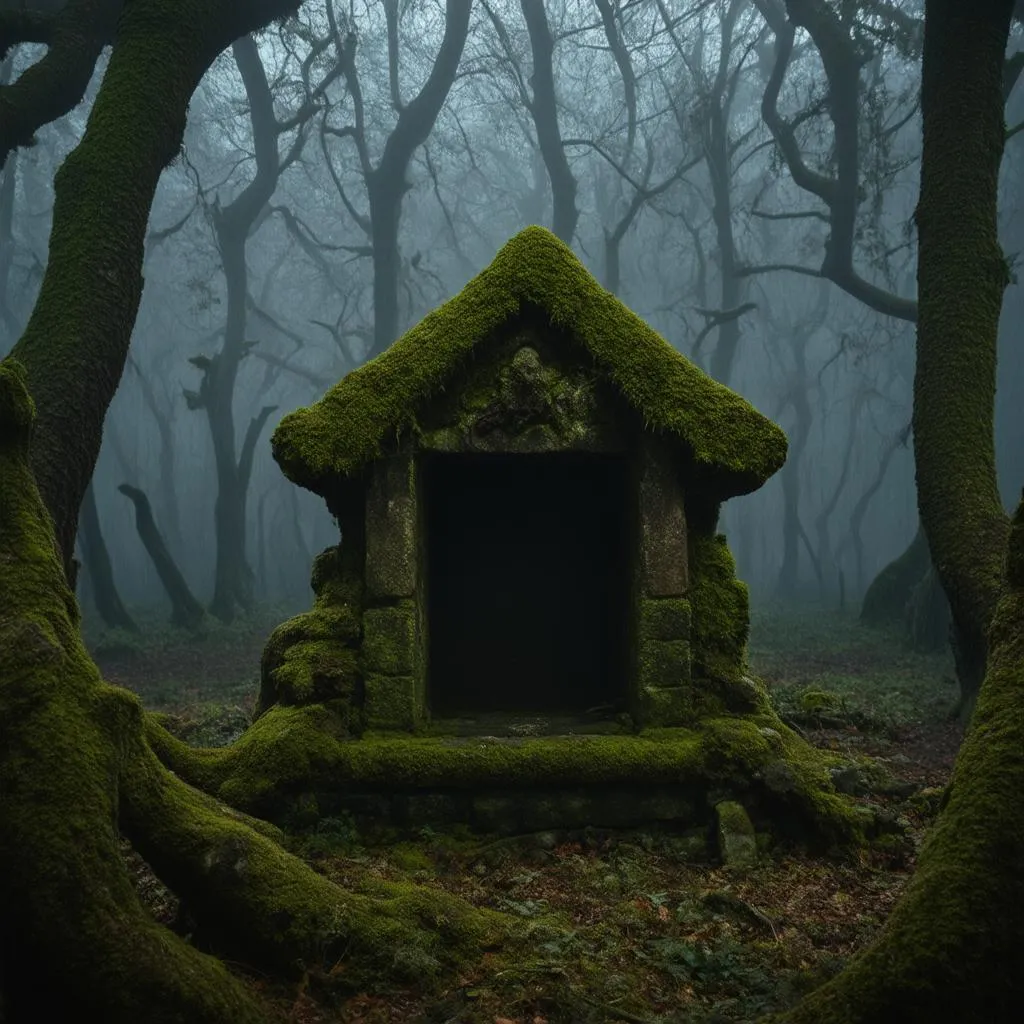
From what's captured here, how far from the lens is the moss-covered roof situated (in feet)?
19.2

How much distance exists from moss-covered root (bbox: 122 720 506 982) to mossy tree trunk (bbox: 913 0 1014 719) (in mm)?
5234

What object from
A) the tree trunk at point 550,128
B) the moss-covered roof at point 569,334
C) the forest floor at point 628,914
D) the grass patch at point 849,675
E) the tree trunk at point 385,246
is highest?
the tree trunk at point 550,128

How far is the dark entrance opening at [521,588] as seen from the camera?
7.81 meters

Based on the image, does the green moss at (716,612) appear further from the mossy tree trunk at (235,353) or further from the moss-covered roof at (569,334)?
the mossy tree trunk at (235,353)

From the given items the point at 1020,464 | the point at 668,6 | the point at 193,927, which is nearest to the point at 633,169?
the point at 668,6

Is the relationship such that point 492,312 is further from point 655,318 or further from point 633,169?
point 655,318

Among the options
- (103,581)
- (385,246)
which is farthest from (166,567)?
(385,246)

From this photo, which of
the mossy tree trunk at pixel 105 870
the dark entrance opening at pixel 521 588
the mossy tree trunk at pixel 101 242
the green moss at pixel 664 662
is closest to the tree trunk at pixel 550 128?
the mossy tree trunk at pixel 101 242

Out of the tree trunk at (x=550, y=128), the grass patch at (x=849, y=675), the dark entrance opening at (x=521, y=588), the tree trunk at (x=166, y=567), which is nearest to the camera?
the dark entrance opening at (x=521, y=588)

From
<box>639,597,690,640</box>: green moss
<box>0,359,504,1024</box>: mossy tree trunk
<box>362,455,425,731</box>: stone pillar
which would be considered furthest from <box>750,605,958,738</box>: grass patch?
<box>0,359,504,1024</box>: mossy tree trunk

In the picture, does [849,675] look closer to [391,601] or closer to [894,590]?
[894,590]

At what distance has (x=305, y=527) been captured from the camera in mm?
56875

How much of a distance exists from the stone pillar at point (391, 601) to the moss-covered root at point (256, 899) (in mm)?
1882

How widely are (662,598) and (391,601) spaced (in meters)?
1.78
